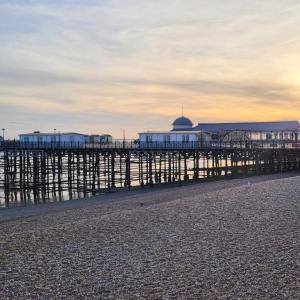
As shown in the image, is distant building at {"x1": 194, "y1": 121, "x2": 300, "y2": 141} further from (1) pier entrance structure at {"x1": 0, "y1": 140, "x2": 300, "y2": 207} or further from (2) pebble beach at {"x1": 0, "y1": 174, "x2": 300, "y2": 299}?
(2) pebble beach at {"x1": 0, "y1": 174, "x2": 300, "y2": 299}

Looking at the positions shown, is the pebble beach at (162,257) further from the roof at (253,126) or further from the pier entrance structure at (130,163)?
the roof at (253,126)

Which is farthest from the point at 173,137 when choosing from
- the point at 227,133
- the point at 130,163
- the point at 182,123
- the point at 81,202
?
the point at 81,202

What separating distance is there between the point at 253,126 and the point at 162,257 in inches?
3136

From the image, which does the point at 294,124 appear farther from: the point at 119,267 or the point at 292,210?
the point at 119,267

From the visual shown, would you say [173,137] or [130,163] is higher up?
[173,137]

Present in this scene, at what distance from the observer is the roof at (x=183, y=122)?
101188mm

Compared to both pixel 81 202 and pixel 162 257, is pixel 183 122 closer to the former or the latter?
pixel 81 202

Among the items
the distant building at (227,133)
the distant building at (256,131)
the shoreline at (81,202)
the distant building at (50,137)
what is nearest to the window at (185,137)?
the distant building at (227,133)

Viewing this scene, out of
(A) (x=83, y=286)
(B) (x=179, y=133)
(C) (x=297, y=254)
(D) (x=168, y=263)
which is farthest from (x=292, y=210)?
(B) (x=179, y=133)

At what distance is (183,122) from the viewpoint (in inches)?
3991

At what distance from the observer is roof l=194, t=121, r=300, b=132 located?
84062mm

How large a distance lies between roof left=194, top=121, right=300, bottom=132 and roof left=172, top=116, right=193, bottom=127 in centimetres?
570

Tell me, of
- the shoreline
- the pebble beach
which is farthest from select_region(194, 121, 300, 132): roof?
the pebble beach

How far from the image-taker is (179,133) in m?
66.9
